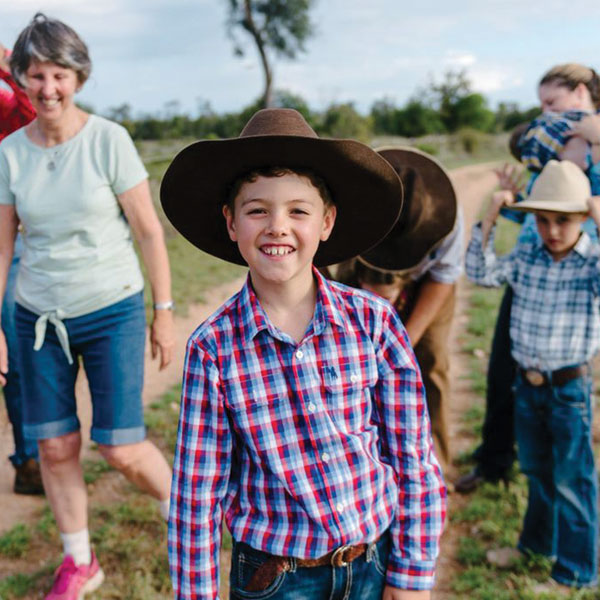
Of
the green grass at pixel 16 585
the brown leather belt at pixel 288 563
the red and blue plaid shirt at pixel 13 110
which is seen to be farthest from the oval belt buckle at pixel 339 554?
the red and blue plaid shirt at pixel 13 110

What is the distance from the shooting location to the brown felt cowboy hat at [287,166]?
1494mm

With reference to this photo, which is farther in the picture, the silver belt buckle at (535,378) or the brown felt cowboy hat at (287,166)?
the silver belt buckle at (535,378)

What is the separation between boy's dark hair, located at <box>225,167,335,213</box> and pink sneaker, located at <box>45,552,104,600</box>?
1931 millimetres

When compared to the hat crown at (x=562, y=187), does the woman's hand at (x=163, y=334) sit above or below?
below

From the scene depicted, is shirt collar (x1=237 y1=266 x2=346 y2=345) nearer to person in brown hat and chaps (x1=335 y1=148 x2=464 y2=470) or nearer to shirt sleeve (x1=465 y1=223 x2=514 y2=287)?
person in brown hat and chaps (x1=335 y1=148 x2=464 y2=470)

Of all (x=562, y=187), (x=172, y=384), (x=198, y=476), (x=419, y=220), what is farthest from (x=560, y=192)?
(x=172, y=384)

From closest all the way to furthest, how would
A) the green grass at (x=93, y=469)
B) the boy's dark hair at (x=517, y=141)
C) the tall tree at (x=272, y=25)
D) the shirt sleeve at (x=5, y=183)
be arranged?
the shirt sleeve at (x=5, y=183), the boy's dark hair at (x=517, y=141), the green grass at (x=93, y=469), the tall tree at (x=272, y=25)

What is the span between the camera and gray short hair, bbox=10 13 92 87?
2.47 metres

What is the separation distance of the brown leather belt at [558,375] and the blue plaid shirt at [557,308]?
21 mm

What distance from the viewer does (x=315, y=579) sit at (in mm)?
1589

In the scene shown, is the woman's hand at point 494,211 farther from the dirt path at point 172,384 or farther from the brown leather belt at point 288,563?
the brown leather belt at point 288,563

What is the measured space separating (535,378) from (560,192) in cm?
74

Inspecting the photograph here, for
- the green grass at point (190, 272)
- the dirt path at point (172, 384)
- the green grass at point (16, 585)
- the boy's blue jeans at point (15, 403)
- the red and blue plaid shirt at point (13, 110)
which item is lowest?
the dirt path at point (172, 384)

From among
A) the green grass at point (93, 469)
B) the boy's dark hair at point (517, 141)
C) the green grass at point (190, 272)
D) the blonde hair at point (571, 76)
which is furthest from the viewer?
the green grass at point (190, 272)
